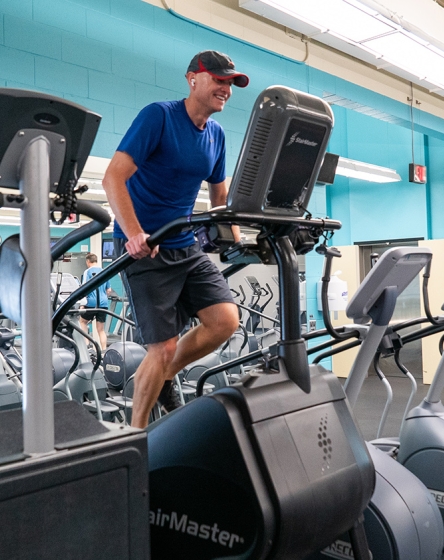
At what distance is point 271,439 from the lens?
133cm

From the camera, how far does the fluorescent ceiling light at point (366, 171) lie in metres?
8.43

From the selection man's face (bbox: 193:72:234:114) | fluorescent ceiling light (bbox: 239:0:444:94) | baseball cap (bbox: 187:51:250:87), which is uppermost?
fluorescent ceiling light (bbox: 239:0:444:94)

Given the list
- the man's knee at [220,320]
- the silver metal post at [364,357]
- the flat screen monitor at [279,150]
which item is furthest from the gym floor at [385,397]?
the flat screen monitor at [279,150]

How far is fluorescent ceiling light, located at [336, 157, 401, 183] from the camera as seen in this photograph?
8.43m

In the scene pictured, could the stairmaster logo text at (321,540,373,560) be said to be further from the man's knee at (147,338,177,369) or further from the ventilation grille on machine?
the ventilation grille on machine

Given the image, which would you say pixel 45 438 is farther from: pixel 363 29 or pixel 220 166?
pixel 363 29

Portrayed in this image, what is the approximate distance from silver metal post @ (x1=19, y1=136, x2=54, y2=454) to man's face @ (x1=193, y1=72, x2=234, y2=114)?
111 cm

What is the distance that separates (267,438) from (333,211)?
10239 millimetres

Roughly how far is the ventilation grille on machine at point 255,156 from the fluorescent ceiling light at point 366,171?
6.92 m

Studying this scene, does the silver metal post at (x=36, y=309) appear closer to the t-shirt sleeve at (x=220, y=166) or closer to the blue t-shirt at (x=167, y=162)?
the blue t-shirt at (x=167, y=162)

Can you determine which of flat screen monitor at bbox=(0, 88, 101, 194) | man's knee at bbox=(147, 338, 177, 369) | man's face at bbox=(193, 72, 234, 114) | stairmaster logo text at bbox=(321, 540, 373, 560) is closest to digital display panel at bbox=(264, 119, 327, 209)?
flat screen monitor at bbox=(0, 88, 101, 194)

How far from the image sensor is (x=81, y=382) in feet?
15.0

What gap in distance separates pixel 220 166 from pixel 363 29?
3.15 metres

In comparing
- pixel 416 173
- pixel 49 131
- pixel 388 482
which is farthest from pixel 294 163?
pixel 416 173
